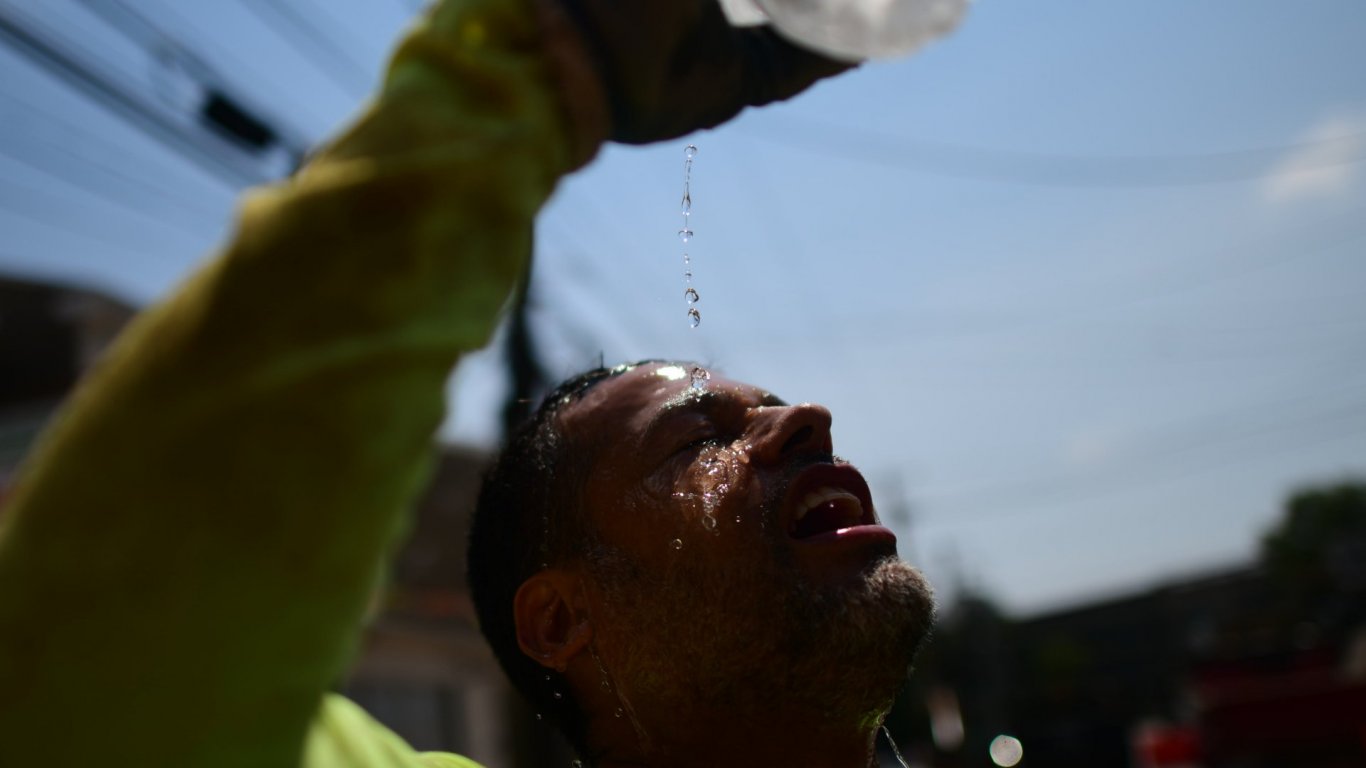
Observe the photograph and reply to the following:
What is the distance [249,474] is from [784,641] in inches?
49.2

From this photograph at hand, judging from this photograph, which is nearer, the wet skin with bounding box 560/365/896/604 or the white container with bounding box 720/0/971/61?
the white container with bounding box 720/0/971/61

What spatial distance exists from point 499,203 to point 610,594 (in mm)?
1319

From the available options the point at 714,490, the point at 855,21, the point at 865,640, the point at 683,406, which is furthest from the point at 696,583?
the point at 855,21

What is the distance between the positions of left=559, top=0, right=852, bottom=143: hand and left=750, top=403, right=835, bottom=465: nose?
111 centimetres

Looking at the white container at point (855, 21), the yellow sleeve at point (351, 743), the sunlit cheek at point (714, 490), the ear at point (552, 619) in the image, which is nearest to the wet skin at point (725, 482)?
the sunlit cheek at point (714, 490)

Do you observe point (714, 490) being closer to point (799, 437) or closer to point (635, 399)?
point (799, 437)

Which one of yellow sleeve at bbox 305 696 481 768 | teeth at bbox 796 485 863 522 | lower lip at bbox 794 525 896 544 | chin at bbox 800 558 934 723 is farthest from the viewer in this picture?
teeth at bbox 796 485 863 522

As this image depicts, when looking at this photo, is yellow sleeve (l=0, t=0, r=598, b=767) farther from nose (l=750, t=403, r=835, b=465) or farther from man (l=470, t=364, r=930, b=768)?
nose (l=750, t=403, r=835, b=465)

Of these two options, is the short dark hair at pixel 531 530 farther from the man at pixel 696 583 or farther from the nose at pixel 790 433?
the nose at pixel 790 433

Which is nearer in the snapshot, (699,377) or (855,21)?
(855,21)

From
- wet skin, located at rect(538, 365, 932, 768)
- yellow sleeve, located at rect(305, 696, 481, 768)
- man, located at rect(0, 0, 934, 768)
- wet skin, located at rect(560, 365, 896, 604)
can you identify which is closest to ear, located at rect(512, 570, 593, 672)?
wet skin, located at rect(538, 365, 932, 768)

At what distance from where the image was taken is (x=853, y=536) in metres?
2.08

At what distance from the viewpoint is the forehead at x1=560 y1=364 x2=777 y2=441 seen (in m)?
2.42

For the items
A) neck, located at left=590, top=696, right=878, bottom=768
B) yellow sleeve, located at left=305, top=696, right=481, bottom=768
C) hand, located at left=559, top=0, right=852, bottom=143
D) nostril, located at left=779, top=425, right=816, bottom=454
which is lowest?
neck, located at left=590, top=696, right=878, bottom=768
